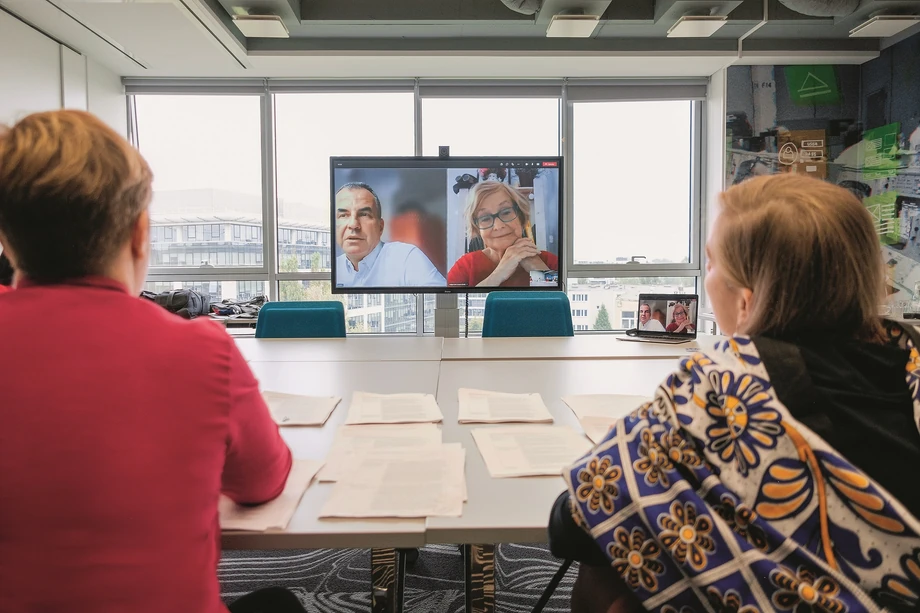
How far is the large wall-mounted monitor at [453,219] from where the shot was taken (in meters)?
3.11

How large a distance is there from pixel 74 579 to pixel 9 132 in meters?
0.55

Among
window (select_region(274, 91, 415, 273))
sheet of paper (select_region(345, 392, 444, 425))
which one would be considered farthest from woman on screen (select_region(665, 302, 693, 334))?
window (select_region(274, 91, 415, 273))

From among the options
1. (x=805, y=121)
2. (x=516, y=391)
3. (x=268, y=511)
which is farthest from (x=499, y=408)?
→ (x=805, y=121)

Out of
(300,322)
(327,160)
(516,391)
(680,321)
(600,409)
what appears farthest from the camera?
(327,160)

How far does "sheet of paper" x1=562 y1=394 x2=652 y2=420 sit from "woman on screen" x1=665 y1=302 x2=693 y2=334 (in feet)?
3.66

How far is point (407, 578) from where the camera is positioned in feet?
6.66

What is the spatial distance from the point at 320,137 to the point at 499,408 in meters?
4.04

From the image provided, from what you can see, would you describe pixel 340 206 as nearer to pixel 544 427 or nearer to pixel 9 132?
pixel 544 427

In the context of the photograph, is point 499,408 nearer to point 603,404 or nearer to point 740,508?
point 603,404

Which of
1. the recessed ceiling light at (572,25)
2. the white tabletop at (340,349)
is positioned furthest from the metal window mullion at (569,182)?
the white tabletop at (340,349)

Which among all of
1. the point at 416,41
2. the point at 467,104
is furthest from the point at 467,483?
the point at 467,104

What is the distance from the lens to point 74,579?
2.08 feet

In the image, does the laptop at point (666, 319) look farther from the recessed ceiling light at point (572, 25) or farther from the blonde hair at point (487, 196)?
the recessed ceiling light at point (572, 25)

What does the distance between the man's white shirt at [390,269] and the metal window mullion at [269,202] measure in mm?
2030
